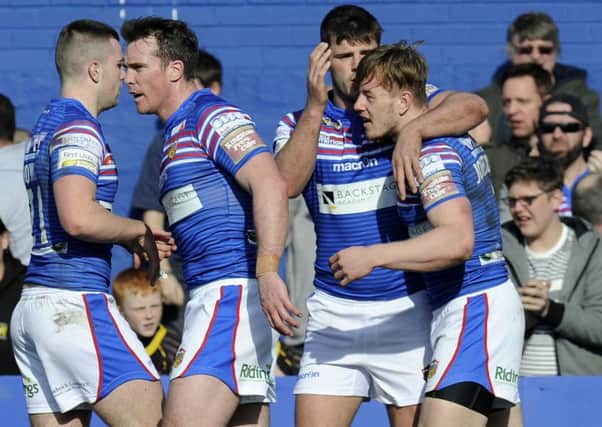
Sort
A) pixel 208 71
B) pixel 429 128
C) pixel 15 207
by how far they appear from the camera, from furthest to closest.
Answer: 1. pixel 208 71
2. pixel 15 207
3. pixel 429 128

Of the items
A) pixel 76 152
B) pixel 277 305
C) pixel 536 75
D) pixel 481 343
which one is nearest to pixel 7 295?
pixel 76 152

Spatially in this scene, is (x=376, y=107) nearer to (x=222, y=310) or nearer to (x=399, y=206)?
(x=399, y=206)

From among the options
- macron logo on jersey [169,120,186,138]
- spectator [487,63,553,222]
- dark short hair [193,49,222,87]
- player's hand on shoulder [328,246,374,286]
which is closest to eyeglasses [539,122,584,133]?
spectator [487,63,553,222]

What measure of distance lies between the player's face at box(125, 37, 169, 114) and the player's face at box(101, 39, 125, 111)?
188 mm

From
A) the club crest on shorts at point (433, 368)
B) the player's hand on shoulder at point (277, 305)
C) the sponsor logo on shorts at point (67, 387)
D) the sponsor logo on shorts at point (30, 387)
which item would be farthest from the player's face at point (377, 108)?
the sponsor logo on shorts at point (30, 387)

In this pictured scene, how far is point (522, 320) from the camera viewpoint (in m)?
4.75

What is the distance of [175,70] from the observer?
4910mm

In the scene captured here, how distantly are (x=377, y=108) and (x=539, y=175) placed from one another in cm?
218

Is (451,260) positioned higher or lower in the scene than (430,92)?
lower

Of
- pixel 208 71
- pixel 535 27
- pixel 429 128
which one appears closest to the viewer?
pixel 429 128

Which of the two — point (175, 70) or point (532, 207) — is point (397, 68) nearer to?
point (175, 70)

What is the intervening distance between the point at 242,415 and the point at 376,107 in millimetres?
1267

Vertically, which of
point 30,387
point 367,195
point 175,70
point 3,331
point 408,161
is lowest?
point 3,331

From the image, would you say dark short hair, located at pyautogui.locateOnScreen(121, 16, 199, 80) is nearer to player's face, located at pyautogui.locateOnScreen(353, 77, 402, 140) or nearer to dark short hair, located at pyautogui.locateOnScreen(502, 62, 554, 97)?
player's face, located at pyautogui.locateOnScreen(353, 77, 402, 140)
